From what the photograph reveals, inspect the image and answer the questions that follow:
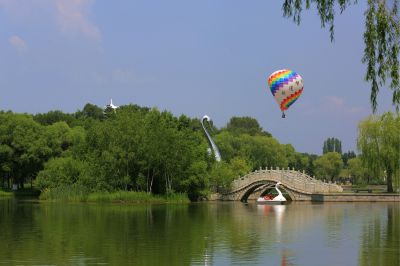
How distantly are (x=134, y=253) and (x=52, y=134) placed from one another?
38370mm

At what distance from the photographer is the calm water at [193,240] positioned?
49.6ft

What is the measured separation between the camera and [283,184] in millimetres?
47625

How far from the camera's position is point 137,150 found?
4138cm

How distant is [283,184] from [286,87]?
23.9ft

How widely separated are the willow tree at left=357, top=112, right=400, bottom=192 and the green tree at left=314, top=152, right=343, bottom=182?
40035mm

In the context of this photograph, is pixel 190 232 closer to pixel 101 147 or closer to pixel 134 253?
pixel 134 253

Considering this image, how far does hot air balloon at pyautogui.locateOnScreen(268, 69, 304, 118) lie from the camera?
46594mm

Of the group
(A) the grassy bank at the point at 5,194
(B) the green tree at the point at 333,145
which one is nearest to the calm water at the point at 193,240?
(A) the grassy bank at the point at 5,194

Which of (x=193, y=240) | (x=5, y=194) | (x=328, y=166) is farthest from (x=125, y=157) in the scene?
(x=328, y=166)

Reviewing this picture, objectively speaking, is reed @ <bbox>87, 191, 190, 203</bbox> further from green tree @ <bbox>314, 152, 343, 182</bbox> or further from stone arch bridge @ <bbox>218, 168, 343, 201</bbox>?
green tree @ <bbox>314, 152, 343, 182</bbox>

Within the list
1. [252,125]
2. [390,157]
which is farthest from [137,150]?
[252,125]

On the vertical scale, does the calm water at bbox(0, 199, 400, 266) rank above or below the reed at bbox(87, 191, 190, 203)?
below

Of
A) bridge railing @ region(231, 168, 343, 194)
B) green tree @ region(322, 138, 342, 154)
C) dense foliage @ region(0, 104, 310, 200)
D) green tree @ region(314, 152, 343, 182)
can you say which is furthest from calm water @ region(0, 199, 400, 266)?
green tree @ region(322, 138, 342, 154)

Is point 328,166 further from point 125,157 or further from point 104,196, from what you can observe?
point 104,196
